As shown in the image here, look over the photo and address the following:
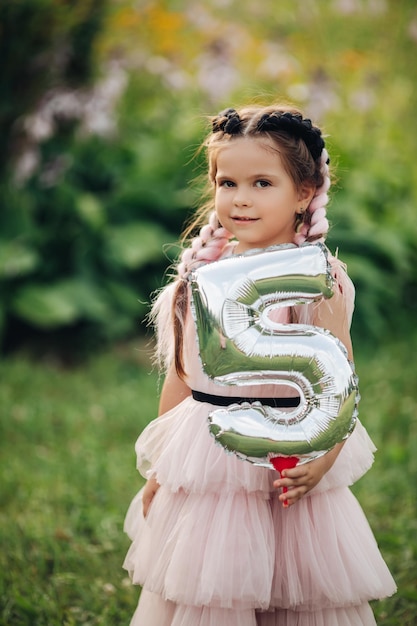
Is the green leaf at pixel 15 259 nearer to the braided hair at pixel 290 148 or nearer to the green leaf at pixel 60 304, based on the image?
the green leaf at pixel 60 304

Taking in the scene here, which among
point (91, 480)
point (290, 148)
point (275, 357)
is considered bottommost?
point (91, 480)

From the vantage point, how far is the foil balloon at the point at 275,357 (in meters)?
1.79

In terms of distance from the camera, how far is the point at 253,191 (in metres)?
1.89

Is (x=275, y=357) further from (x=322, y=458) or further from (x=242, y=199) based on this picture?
(x=242, y=199)

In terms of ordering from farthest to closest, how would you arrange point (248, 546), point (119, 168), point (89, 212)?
1. point (119, 168)
2. point (89, 212)
3. point (248, 546)

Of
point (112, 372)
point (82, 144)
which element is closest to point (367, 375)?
point (112, 372)

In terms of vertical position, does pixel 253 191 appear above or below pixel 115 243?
below

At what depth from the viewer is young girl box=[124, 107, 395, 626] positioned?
1.89 m

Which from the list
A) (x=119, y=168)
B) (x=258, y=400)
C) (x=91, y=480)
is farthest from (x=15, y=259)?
(x=258, y=400)

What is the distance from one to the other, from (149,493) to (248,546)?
392mm

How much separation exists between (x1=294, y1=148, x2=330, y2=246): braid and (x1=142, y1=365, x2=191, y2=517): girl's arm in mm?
521

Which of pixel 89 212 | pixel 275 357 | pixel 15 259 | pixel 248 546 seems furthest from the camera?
pixel 89 212

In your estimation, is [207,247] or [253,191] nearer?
[253,191]

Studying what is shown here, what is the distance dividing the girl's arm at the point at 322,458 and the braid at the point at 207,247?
0.34m
